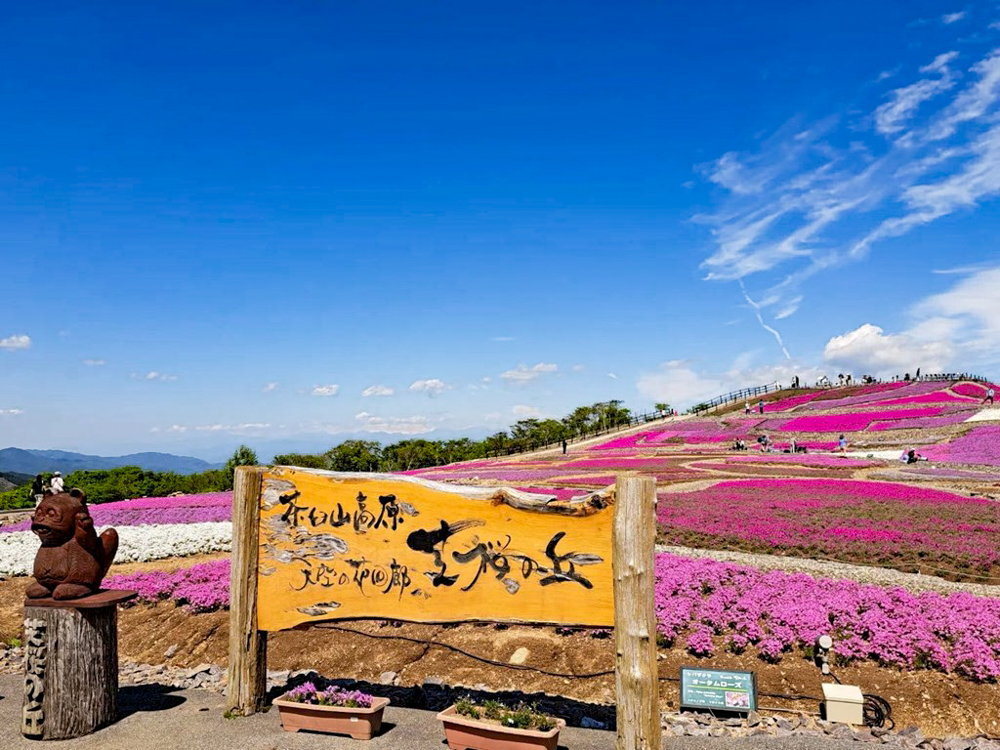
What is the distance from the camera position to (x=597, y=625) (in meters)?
6.30

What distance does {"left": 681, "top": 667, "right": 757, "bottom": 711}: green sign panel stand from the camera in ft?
25.3

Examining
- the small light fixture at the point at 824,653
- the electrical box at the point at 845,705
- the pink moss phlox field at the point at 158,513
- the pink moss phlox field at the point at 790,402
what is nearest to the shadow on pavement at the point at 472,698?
the electrical box at the point at 845,705

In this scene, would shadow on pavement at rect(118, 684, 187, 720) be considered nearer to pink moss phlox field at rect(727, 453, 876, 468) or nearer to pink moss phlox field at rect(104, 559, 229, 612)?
pink moss phlox field at rect(104, 559, 229, 612)

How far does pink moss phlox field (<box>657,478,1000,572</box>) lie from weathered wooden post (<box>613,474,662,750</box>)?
12.5 meters

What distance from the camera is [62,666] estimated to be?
6637mm

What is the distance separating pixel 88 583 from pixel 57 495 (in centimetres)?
99

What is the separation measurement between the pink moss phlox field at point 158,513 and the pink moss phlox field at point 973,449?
39.5m

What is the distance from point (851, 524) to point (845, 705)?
1384 centimetres

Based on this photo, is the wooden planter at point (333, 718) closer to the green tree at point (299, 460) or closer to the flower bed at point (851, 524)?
the flower bed at point (851, 524)

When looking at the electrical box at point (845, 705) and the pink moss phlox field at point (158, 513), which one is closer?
the electrical box at point (845, 705)

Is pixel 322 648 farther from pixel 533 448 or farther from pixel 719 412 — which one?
pixel 719 412

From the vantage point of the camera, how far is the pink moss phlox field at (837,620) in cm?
901

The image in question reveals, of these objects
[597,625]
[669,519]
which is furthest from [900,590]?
[669,519]

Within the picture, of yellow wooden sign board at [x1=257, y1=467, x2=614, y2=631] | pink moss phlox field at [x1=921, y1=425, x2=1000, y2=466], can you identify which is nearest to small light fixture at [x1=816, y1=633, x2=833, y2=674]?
yellow wooden sign board at [x1=257, y1=467, x2=614, y2=631]
